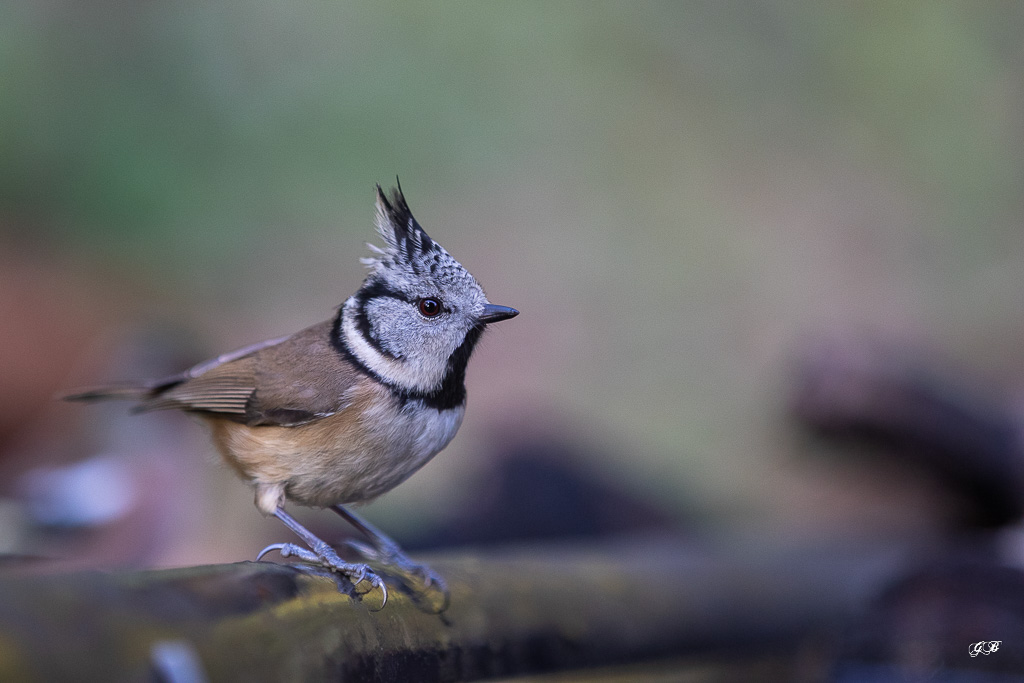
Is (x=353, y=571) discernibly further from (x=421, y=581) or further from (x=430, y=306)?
(x=430, y=306)

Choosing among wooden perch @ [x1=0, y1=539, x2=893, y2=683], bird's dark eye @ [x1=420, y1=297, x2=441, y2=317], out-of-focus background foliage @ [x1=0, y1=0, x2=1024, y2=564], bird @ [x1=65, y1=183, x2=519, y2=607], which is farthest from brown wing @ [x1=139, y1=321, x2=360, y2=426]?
out-of-focus background foliage @ [x1=0, y1=0, x2=1024, y2=564]

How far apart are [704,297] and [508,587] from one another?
6.88 meters

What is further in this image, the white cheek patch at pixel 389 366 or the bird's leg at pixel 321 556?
the white cheek patch at pixel 389 366

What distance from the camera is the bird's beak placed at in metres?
2.41

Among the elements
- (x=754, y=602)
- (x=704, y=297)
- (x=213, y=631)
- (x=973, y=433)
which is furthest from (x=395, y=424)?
(x=704, y=297)

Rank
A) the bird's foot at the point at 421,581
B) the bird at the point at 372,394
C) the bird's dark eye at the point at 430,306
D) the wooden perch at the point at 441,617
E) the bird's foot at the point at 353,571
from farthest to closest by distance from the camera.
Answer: the bird's dark eye at the point at 430,306 → the bird at the point at 372,394 → the bird's foot at the point at 421,581 → the bird's foot at the point at 353,571 → the wooden perch at the point at 441,617

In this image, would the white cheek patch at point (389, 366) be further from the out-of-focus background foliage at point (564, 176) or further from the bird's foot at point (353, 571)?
the out-of-focus background foliage at point (564, 176)

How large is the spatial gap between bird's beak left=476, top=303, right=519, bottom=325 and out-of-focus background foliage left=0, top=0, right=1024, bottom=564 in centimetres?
518

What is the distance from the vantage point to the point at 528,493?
4.52m

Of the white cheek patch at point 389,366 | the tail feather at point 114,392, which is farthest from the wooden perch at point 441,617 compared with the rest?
the tail feather at point 114,392

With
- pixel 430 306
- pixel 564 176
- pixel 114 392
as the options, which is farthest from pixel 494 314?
pixel 564 176

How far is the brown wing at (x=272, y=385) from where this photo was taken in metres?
2.62

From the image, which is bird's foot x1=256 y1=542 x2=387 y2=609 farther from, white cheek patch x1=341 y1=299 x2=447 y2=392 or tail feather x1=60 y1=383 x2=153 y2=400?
tail feather x1=60 y1=383 x2=153 y2=400

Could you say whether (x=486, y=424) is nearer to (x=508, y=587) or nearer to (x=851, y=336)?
(x=851, y=336)
